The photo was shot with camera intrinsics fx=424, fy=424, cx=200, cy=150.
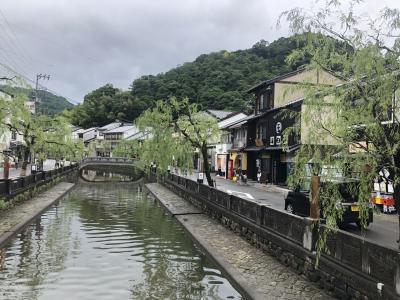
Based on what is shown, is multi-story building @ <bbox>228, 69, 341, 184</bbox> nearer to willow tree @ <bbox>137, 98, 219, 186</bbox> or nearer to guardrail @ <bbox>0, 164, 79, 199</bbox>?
willow tree @ <bbox>137, 98, 219, 186</bbox>

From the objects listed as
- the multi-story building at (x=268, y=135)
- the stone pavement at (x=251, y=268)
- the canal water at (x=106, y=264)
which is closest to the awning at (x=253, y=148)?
the multi-story building at (x=268, y=135)

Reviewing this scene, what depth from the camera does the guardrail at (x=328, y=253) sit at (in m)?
7.91

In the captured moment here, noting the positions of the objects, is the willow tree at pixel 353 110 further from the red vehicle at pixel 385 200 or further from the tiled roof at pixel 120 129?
the tiled roof at pixel 120 129

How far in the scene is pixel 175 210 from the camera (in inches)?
1041

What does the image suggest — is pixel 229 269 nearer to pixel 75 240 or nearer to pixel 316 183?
pixel 316 183

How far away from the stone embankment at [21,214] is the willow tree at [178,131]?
305 inches

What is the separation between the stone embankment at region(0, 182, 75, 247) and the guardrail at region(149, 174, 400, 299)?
30.5ft

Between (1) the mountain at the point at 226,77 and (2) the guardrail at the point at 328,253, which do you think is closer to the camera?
(2) the guardrail at the point at 328,253

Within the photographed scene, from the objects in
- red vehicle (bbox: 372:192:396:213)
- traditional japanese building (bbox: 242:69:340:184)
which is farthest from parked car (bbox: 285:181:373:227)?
traditional japanese building (bbox: 242:69:340:184)

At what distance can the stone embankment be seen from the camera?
17531mm

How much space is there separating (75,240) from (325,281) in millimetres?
11204

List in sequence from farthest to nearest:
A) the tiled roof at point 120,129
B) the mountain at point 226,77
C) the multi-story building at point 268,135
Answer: the tiled roof at point 120,129 < the mountain at point 226,77 < the multi-story building at point 268,135

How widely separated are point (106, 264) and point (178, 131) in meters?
13.0

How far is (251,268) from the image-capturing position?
1255 cm
